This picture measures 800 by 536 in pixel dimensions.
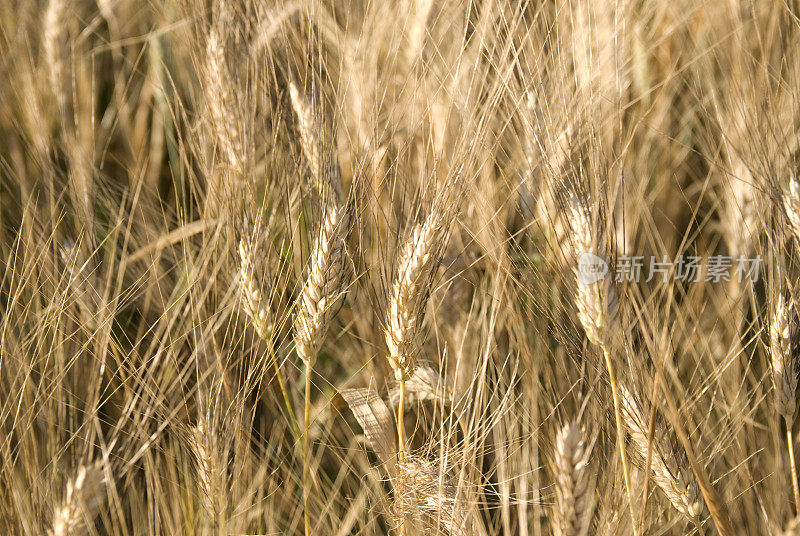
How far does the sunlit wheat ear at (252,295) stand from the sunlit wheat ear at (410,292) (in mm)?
168

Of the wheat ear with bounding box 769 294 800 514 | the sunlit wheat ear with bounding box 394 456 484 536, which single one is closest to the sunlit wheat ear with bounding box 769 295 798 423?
the wheat ear with bounding box 769 294 800 514

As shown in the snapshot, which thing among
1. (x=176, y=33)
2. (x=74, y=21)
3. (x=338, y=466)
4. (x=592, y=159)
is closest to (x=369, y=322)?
(x=338, y=466)

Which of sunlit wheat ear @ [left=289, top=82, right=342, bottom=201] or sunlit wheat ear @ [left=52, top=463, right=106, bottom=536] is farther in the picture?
sunlit wheat ear @ [left=289, top=82, right=342, bottom=201]

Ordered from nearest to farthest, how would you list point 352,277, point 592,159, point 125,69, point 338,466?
point 592,159, point 352,277, point 338,466, point 125,69

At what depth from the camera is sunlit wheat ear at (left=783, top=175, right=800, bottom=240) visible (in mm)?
806

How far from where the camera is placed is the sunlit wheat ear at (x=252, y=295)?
0.84m

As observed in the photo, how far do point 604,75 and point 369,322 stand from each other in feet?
1.73

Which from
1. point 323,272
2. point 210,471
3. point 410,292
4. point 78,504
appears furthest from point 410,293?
point 78,504

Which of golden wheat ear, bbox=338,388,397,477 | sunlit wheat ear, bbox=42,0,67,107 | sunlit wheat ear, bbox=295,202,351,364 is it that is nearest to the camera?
sunlit wheat ear, bbox=295,202,351,364

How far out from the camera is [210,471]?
2.77 ft

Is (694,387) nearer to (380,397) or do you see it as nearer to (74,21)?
(380,397)

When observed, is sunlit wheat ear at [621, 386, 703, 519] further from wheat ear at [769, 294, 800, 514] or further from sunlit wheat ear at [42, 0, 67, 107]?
sunlit wheat ear at [42, 0, 67, 107]

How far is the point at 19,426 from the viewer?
33.8 inches

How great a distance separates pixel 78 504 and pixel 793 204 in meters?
0.95
